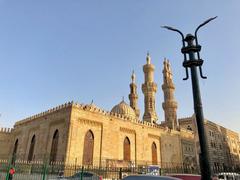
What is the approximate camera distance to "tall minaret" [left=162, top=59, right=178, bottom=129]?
37.9 metres

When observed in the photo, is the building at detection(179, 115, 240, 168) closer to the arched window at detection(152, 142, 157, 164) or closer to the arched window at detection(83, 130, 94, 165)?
the arched window at detection(152, 142, 157, 164)

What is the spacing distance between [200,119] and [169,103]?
3500 centimetres

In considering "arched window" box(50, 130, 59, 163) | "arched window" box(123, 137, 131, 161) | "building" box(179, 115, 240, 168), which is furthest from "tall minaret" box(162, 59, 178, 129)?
"arched window" box(50, 130, 59, 163)

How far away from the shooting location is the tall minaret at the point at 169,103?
1491 inches

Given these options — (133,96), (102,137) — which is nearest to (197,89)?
(102,137)

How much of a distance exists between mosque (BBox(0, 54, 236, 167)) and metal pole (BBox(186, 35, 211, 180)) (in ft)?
59.5

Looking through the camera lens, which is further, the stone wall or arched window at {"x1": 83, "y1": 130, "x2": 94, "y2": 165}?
the stone wall

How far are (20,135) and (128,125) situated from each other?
1502 centimetres

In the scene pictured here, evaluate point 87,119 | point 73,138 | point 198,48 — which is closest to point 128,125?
point 87,119

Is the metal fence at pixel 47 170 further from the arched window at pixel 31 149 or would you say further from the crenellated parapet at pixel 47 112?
the arched window at pixel 31 149

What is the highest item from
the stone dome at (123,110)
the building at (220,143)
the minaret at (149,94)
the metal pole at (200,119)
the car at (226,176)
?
the minaret at (149,94)

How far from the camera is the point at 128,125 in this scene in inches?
1095

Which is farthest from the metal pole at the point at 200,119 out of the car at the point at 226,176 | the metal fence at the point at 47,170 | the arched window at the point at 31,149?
the arched window at the point at 31,149

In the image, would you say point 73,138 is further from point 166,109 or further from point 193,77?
point 166,109
